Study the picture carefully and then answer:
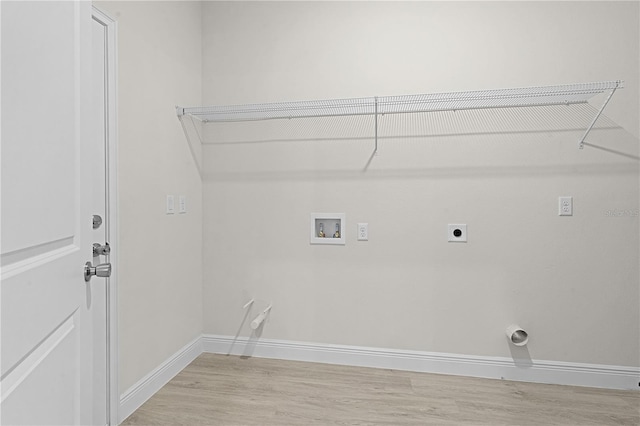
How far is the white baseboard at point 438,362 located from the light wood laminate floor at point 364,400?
53 millimetres

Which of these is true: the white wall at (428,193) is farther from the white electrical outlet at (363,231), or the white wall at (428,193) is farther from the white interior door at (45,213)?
the white interior door at (45,213)

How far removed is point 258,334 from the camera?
102 inches

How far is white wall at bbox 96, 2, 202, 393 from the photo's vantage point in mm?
1884

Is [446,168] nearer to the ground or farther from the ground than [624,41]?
nearer to the ground

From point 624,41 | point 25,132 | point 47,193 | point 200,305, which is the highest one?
point 624,41

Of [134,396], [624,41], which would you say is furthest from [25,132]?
[624,41]

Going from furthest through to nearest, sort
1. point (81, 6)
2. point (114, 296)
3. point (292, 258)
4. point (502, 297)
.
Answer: point (292, 258), point (502, 297), point (114, 296), point (81, 6)

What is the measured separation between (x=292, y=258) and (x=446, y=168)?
3.77 feet

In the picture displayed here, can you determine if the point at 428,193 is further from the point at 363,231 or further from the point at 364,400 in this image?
the point at 364,400

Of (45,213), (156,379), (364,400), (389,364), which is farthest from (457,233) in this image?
(45,213)

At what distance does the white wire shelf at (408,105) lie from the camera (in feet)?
6.60

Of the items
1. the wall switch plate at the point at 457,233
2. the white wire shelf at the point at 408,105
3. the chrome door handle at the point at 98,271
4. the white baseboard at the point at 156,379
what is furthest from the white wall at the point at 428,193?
the chrome door handle at the point at 98,271

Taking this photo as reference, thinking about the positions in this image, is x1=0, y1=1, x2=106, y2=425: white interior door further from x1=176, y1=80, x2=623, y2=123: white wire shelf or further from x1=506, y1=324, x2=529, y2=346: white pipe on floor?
x1=506, y1=324, x2=529, y2=346: white pipe on floor

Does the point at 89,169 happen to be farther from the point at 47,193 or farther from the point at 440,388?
the point at 440,388
